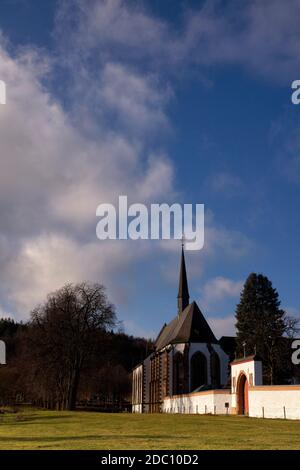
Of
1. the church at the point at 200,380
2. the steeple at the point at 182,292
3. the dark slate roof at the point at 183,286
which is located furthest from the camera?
the dark slate roof at the point at 183,286

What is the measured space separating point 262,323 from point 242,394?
28.7 meters

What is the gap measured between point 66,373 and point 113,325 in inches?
350

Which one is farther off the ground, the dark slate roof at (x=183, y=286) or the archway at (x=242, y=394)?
the dark slate roof at (x=183, y=286)

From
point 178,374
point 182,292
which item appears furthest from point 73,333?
point 182,292

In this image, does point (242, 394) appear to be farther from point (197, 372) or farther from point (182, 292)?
point (182, 292)

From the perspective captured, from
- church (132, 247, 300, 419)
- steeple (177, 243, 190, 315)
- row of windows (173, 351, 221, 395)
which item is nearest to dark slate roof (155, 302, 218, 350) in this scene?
church (132, 247, 300, 419)

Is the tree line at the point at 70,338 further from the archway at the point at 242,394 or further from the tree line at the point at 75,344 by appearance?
the archway at the point at 242,394

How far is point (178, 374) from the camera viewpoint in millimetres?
68875

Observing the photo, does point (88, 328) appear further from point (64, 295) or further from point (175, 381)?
point (175, 381)

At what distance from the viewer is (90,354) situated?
50.2 meters

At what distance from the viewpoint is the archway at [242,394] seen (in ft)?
127

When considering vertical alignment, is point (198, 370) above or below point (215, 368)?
below

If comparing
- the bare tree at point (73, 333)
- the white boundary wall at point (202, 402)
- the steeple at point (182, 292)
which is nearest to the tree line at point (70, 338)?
the bare tree at point (73, 333)
